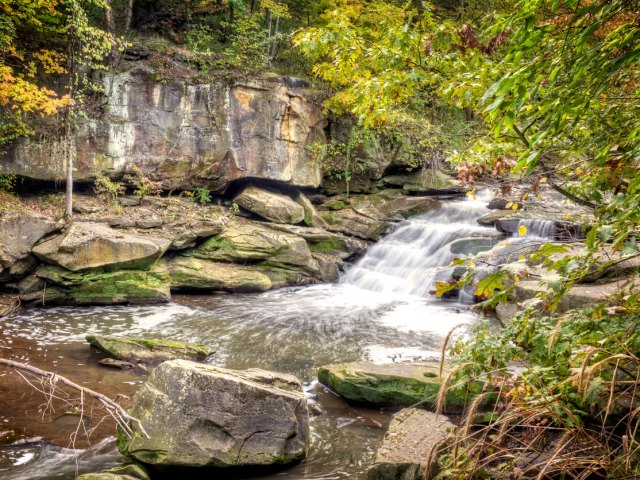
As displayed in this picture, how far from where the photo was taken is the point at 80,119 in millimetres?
12961

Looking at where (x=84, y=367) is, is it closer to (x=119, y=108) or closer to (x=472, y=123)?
(x=119, y=108)

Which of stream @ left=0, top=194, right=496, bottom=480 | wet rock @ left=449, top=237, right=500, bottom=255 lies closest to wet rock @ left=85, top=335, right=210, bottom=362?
stream @ left=0, top=194, right=496, bottom=480

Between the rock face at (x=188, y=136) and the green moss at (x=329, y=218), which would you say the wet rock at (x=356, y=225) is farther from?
the rock face at (x=188, y=136)

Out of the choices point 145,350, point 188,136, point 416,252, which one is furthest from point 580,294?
point 188,136

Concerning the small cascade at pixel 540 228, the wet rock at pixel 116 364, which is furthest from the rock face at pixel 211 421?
the small cascade at pixel 540 228

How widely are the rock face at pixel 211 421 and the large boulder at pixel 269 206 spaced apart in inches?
406

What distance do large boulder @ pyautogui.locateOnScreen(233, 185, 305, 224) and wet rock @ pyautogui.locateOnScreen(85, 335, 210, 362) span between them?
24.9 ft

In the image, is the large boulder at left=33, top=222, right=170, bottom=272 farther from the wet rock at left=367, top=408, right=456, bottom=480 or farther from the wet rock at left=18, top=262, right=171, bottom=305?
the wet rock at left=367, top=408, right=456, bottom=480

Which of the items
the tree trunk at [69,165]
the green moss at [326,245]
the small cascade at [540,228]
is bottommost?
the green moss at [326,245]

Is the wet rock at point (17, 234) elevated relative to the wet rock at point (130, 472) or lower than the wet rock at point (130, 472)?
elevated

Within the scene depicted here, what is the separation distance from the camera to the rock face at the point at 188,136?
13.1 m

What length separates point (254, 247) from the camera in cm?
1323

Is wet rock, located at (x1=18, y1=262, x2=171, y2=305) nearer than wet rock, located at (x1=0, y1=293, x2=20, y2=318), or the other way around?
wet rock, located at (x1=0, y1=293, x2=20, y2=318)

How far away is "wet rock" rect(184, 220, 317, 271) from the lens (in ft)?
42.6
